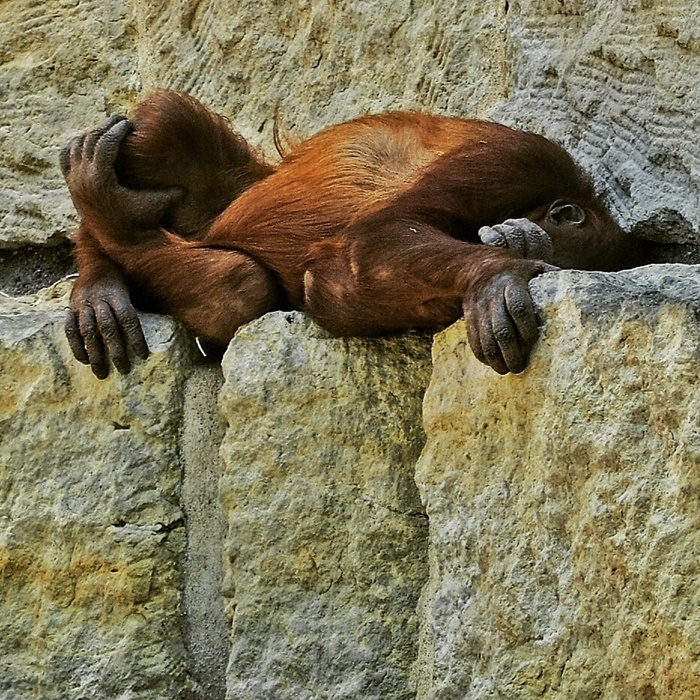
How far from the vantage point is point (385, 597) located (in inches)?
73.4

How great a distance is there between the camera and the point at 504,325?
1.64 metres

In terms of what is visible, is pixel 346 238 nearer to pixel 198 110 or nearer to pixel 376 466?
pixel 376 466

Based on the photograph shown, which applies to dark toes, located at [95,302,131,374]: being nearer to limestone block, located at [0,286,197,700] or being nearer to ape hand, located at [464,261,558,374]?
limestone block, located at [0,286,197,700]

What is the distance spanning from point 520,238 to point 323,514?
0.47 metres

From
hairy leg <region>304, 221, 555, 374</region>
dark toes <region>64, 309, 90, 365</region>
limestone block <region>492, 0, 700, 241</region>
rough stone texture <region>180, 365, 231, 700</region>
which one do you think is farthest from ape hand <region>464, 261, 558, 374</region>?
Result: dark toes <region>64, 309, 90, 365</region>

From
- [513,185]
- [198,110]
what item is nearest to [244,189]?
[198,110]

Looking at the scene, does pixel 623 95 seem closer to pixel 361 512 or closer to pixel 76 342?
pixel 361 512

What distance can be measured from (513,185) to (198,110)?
2.17 feet

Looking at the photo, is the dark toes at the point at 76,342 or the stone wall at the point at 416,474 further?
the dark toes at the point at 76,342

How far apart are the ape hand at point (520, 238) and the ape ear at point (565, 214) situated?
0.19 meters

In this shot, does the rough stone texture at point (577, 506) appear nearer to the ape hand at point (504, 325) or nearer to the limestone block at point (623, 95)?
the ape hand at point (504, 325)

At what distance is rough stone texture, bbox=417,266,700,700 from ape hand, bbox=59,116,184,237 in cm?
79

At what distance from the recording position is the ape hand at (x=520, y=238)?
191cm

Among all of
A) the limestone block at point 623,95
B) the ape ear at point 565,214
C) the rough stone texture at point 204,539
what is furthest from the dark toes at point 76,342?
the limestone block at point 623,95
